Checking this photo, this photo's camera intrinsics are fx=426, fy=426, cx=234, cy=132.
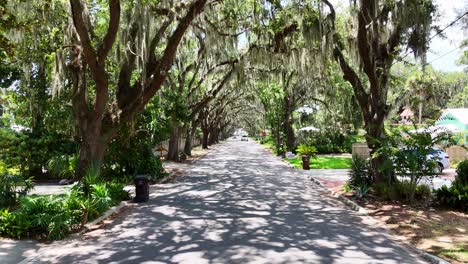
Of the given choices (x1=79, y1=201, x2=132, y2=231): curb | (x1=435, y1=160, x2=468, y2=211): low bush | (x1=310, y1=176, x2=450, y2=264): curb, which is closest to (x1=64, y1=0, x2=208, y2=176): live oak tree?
(x1=79, y1=201, x2=132, y2=231): curb

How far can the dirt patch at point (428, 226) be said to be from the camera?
7.32m

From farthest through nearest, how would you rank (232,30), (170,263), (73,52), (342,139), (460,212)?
(342,139) < (232,30) < (73,52) < (460,212) < (170,263)

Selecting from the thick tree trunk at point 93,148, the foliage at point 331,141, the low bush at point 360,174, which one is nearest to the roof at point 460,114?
the foliage at point 331,141

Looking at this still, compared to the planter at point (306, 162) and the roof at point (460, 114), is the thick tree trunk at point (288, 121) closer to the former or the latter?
the roof at point (460, 114)

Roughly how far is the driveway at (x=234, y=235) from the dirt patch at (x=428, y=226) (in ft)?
1.40

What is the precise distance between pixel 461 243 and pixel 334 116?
36.8 metres

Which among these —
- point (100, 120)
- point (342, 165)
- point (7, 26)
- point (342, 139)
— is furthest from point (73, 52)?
point (342, 139)

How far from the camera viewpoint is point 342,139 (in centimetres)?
4278

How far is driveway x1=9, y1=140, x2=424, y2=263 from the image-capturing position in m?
6.89

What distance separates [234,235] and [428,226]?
166 inches

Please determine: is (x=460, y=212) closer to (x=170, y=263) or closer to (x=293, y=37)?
(x=170, y=263)

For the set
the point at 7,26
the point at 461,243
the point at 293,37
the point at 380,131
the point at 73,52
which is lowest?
the point at 461,243

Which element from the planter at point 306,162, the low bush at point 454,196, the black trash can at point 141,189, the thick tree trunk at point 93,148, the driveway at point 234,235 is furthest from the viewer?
the planter at point 306,162

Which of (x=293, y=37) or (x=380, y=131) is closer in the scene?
(x=380, y=131)
